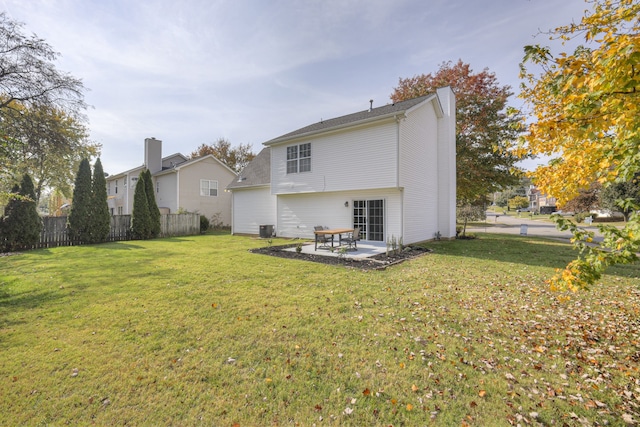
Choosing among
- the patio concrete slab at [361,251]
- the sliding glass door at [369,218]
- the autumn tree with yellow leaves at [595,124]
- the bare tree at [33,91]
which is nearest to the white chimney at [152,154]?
the bare tree at [33,91]

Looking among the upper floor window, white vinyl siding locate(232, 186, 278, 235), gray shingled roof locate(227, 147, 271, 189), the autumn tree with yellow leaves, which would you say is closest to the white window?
gray shingled roof locate(227, 147, 271, 189)

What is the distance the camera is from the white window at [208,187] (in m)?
24.3

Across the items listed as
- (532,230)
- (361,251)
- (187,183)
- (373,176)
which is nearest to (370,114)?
(373,176)

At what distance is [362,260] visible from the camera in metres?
9.05

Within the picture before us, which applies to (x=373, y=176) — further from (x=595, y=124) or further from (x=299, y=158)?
(x=595, y=124)

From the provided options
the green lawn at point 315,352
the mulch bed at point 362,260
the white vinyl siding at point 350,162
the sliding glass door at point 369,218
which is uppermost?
the white vinyl siding at point 350,162

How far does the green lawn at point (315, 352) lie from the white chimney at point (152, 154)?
21.1 metres

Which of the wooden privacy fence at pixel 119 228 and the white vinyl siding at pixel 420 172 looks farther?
the wooden privacy fence at pixel 119 228

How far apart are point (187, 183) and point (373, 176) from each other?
17866 mm

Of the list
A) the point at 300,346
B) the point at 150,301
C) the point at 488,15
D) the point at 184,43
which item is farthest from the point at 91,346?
the point at 488,15

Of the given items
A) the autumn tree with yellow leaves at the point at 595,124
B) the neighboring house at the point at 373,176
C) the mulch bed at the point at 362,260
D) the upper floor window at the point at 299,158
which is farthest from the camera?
the upper floor window at the point at 299,158

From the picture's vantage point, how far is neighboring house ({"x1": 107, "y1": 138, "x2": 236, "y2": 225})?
905 inches

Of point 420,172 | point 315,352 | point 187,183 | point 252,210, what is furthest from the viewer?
point 187,183

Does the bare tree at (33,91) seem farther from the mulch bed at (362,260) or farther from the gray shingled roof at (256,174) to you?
the mulch bed at (362,260)
